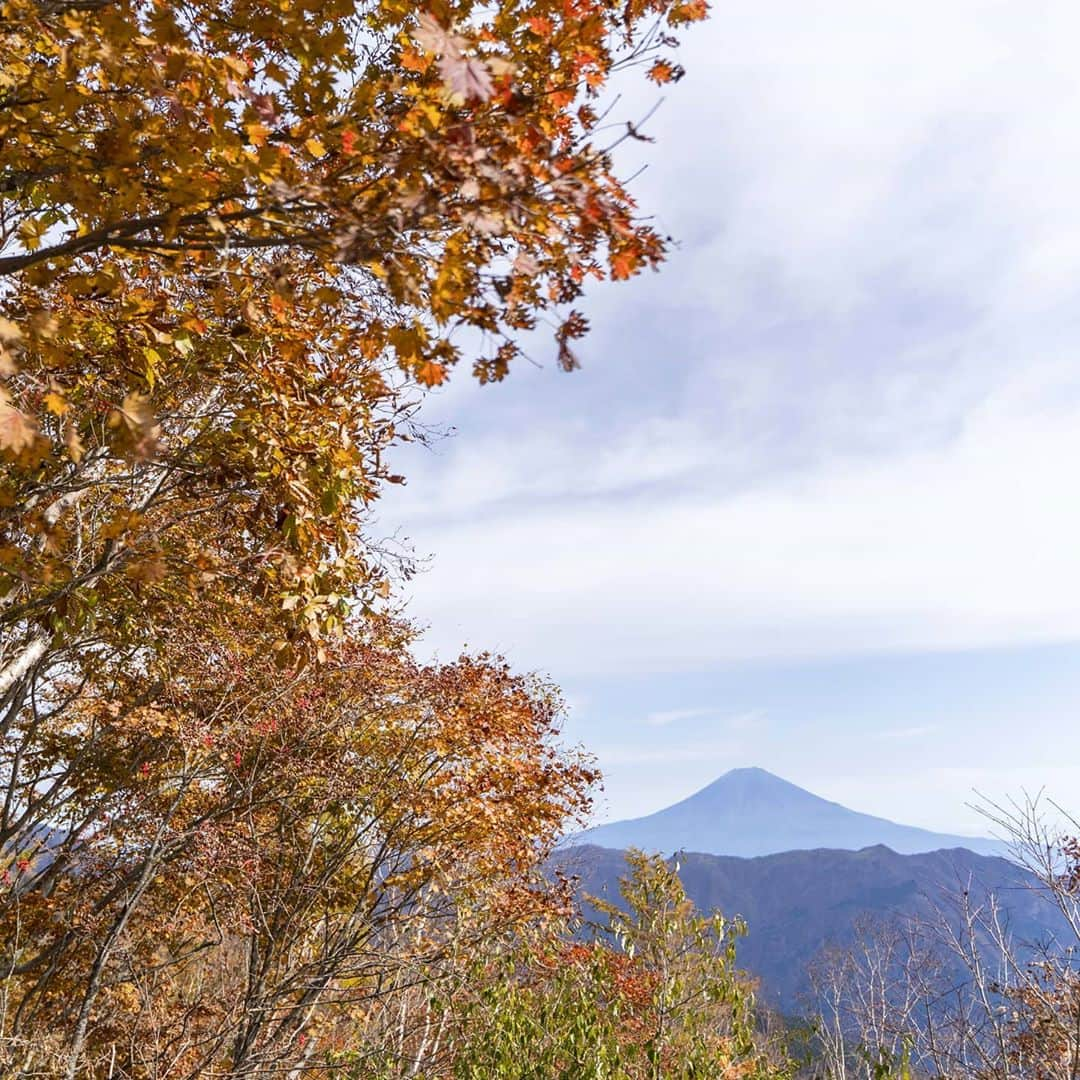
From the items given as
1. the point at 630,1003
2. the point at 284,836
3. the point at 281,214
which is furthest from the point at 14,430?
the point at 630,1003

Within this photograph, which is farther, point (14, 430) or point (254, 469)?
point (254, 469)

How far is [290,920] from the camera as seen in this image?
752 cm

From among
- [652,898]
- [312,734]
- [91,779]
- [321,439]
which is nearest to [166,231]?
[321,439]

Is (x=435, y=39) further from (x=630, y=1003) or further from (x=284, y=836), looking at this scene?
(x=630, y=1003)

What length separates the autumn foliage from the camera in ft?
8.29

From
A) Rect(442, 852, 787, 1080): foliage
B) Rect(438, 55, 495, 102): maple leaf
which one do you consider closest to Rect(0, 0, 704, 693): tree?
Rect(438, 55, 495, 102): maple leaf

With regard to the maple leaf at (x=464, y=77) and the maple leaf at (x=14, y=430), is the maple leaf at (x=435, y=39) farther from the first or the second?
the maple leaf at (x=14, y=430)

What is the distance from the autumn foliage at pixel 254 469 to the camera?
253 cm

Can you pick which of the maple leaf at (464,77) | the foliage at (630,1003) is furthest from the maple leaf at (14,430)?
the foliage at (630,1003)

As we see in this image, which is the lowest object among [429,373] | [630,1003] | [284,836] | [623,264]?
[630,1003]

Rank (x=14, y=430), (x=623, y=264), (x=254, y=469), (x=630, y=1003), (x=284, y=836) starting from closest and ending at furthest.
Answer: (x=14, y=430), (x=623, y=264), (x=254, y=469), (x=284, y=836), (x=630, y=1003)

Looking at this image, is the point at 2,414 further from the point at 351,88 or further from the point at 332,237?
the point at 351,88

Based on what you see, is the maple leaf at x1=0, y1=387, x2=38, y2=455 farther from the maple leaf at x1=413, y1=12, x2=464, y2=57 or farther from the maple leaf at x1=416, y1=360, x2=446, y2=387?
the maple leaf at x1=413, y1=12, x2=464, y2=57

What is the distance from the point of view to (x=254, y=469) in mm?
4438
